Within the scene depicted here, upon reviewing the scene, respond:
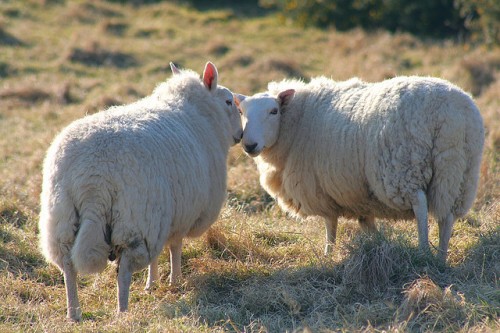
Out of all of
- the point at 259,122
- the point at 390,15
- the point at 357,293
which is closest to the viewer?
the point at 357,293

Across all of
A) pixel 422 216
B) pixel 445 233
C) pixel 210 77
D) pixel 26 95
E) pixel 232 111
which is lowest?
pixel 26 95

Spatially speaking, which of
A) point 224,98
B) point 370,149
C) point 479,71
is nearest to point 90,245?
point 224,98

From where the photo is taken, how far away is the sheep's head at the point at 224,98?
606 centimetres

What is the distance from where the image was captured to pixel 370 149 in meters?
5.48

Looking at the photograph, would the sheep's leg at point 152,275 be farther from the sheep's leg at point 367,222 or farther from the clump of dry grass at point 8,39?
the clump of dry grass at point 8,39

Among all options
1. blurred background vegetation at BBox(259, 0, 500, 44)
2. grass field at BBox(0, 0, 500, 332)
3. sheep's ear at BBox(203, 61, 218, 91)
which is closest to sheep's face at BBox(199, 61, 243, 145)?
sheep's ear at BBox(203, 61, 218, 91)

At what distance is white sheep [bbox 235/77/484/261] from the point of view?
5250mm

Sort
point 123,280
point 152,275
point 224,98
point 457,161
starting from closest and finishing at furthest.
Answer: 1. point 123,280
2. point 457,161
3. point 152,275
4. point 224,98

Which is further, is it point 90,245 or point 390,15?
point 390,15

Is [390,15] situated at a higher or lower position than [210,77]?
lower

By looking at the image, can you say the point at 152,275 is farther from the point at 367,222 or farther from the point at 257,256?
the point at 367,222

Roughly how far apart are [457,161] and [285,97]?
1.86 meters

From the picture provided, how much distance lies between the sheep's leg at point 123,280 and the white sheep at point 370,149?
182 centimetres

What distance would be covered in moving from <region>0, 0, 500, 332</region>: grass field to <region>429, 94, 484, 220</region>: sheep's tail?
40 cm
